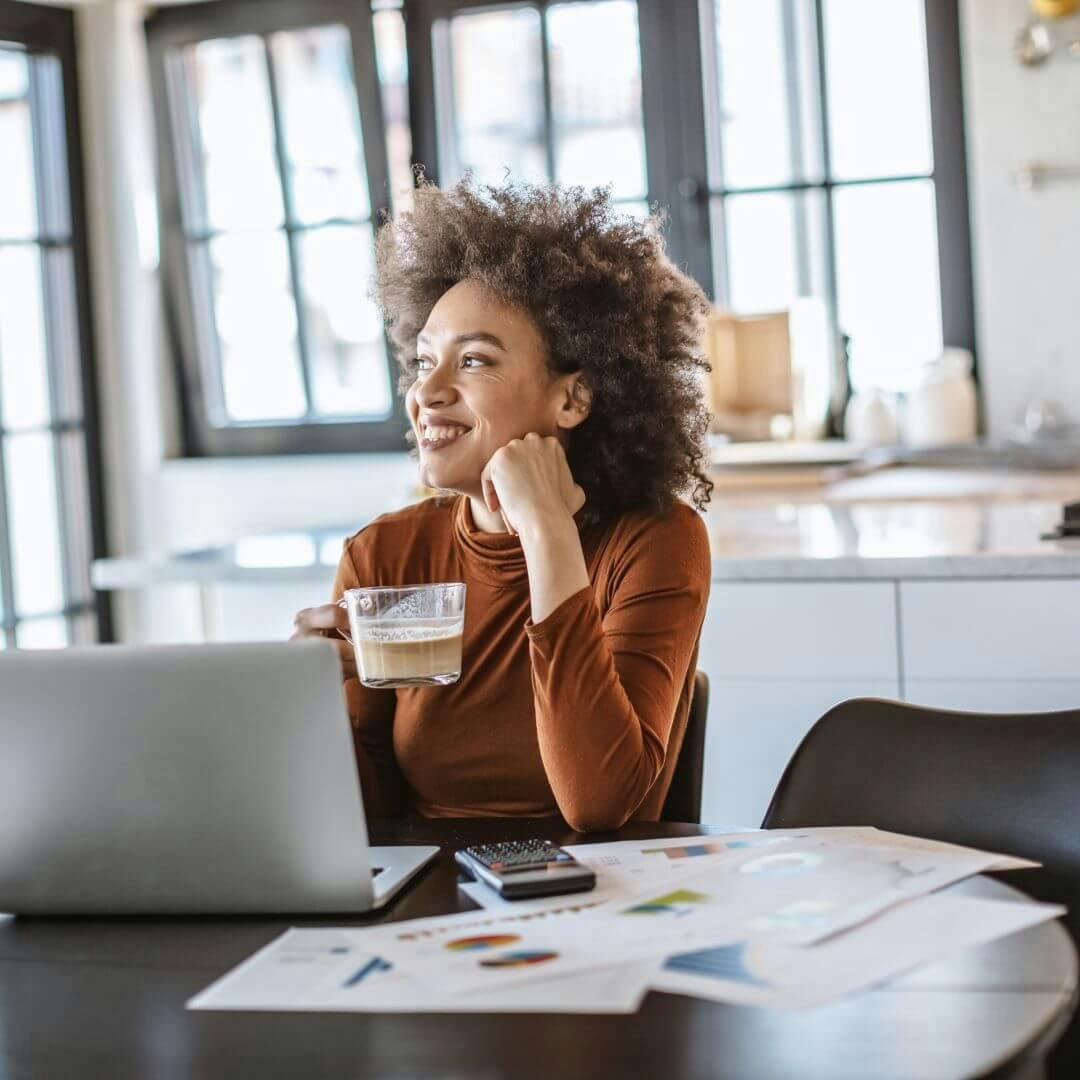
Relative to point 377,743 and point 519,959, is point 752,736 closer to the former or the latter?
point 377,743

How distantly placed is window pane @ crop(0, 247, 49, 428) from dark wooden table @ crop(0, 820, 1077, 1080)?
3.91 m

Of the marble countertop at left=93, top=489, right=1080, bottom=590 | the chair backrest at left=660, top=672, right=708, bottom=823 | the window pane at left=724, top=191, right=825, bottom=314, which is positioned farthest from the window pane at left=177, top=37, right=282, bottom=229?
the chair backrest at left=660, top=672, right=708, bottom=823

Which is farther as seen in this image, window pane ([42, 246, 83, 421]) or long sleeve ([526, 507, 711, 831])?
window pane ([42, 246, 83, 421])

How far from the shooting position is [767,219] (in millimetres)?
4492

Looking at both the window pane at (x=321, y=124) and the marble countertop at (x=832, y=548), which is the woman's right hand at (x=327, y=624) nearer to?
the marble countertop at (x=832, y=548)

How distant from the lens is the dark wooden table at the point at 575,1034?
2.89 feet

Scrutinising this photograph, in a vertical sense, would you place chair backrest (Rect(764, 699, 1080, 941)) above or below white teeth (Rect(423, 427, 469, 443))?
below

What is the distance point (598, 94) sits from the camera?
A: 4543 millimetres

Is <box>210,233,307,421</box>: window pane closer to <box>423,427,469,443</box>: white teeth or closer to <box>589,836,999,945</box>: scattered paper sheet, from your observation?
<box>423,427,469,443</box>: white teeth

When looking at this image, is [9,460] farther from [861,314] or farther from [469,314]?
[469,314]

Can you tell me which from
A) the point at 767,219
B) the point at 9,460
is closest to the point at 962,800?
the point at 767,219

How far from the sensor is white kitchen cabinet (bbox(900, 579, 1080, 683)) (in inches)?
92.7

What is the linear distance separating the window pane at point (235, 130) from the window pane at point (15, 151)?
1.54 ft

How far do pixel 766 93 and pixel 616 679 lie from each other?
328 cm
